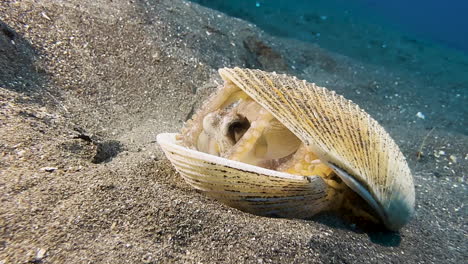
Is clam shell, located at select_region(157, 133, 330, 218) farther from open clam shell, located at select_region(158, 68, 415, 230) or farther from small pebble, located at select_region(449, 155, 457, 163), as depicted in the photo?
small pebble, located at select_region(449, 155, 457, 163)

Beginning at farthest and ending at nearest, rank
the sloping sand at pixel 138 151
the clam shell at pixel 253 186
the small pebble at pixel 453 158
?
the small pebble at pixel 453 158
the clam shell at pixel 253 186
the sloping sand at pixel 138 151

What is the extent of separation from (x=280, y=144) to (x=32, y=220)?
4.83 ft

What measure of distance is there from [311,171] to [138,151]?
134 cm

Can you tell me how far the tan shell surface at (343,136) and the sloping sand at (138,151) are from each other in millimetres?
292

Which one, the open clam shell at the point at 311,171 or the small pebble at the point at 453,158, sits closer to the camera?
the open clam shell at the point at 311,171

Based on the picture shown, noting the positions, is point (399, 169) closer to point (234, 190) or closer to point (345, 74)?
point (234, 190)

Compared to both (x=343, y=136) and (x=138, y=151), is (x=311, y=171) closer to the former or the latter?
(x=343, y=136)

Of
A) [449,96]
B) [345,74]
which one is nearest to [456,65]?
[449,96]

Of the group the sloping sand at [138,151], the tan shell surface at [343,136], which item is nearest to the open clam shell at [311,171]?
the tan shell surface at [343,136]

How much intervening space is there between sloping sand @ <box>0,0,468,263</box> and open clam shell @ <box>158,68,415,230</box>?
0.12 meters

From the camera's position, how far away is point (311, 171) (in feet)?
6.05

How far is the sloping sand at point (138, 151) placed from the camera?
145 cm

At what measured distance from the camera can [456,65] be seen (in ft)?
34.1

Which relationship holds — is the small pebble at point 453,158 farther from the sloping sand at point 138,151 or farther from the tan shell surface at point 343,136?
the tan shell surface at point 343,136
